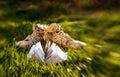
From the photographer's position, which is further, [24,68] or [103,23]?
[103,23]

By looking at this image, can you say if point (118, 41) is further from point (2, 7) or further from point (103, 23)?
point (2, 7)

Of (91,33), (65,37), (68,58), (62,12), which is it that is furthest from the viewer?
(62,12)

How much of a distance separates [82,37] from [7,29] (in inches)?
27.4

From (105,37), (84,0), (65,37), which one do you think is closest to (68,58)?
(65,37)

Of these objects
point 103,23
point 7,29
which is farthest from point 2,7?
point 103,23

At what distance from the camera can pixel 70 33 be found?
9.67ft

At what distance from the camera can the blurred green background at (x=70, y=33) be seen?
2408mm

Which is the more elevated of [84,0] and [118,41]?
[84,0]

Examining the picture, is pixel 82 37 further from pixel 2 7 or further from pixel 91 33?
pixel 2 7

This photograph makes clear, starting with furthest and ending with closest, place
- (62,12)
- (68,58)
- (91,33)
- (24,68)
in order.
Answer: (62,12) → (91,33) → (68,58) → (24,68)

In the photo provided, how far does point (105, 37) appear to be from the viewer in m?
2.93

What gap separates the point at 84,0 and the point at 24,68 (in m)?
1.44

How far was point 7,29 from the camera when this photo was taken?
3.04 m

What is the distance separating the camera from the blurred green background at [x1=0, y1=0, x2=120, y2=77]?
241 cm
